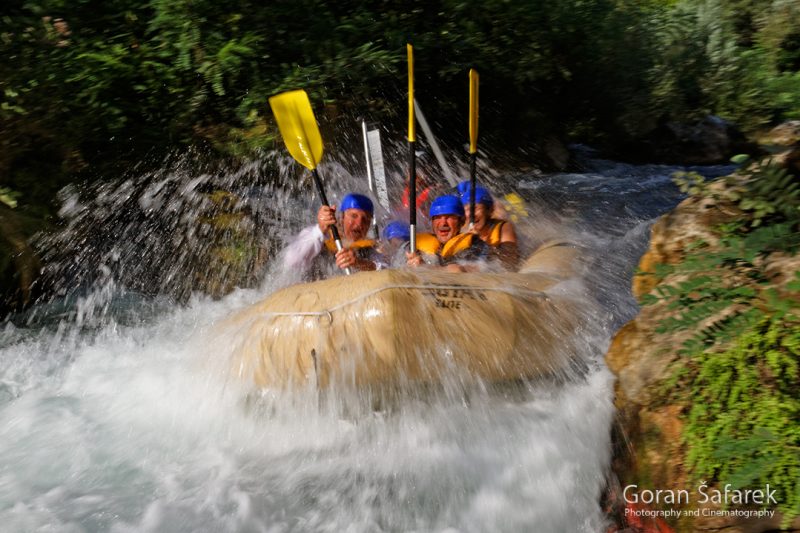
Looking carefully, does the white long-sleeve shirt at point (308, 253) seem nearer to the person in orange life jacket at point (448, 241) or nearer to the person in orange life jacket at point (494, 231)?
the person in orange life jacket at point (448, 241)

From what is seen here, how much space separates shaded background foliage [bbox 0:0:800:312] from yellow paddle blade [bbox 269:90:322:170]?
1383 mm

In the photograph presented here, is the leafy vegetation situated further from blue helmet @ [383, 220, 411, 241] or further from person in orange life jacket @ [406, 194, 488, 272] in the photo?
blue helmet @ [383, 220, 411, 241]

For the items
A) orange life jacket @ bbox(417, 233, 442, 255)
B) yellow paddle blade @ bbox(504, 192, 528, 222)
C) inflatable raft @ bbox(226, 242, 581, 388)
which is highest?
inflatable raft @ bbox(226, 242, 581, 388)

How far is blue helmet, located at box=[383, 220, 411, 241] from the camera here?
507 cm

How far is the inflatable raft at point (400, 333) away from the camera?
2.83m

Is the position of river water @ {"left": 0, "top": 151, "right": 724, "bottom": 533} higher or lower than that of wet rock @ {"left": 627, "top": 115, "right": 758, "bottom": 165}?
higher

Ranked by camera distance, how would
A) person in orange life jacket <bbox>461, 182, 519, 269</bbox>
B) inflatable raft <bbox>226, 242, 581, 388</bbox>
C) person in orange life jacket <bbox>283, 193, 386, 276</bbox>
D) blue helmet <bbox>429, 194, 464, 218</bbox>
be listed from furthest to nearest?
1. blue helmet <bbox>429, 194, 464, 218</bbox>
2. person in orange life jacket <bbox>461, 182, 519, 269</bbox>
3. person in orange life jacket <bbox>283, 193, 386, 276</bbox>
4. inflatable raft <bbox>226, 242, 581, 388</bbox>

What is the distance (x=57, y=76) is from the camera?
4.93 metres

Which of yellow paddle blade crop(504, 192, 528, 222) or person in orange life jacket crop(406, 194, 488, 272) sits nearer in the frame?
person in orange life jacket crop(406, 194, 488, 272)

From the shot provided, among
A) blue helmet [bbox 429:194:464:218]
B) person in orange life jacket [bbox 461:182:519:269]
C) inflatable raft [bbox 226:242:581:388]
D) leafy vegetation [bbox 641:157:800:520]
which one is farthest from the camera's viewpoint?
blue helmet [bbox 429:194:464:218]

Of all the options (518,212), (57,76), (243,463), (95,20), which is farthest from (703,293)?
(95,20)

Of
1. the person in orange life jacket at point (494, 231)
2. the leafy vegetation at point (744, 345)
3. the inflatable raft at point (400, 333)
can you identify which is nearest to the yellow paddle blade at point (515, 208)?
the person in orange life jacket at point (494, 231)

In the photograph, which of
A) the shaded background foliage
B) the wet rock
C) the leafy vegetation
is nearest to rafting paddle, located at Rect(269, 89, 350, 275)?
the shaded background foliage

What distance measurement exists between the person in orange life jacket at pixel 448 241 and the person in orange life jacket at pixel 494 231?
0.47ft
